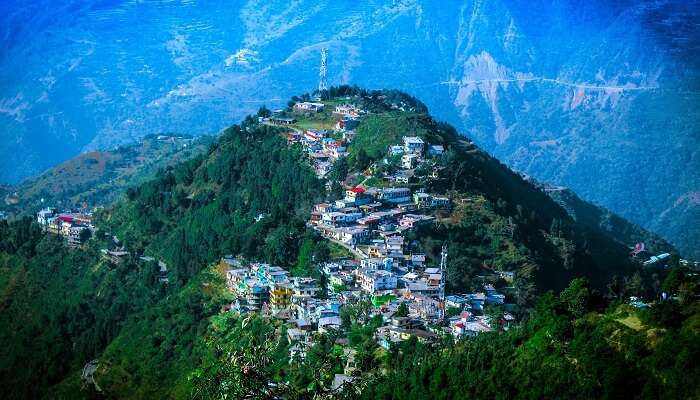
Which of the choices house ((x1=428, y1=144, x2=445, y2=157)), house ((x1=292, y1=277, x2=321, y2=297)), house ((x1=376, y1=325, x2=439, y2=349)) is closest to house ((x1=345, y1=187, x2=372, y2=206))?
house ((x1=428, y1=144, x2=445, y2=157))

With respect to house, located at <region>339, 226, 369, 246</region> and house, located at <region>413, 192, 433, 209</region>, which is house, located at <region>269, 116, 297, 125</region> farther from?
house, located at <region>339, 226, 369, 246</region>

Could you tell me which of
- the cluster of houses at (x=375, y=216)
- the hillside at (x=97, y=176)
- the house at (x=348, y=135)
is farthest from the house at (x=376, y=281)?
the hillside at (x=97, y=176)

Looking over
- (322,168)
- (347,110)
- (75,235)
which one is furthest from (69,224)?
(347,110)

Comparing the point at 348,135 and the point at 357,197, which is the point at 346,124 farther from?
the point at 357,197

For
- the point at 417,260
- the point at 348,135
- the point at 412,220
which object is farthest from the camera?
the point at 348,135

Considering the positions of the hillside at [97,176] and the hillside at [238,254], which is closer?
the hillside at [238,254]

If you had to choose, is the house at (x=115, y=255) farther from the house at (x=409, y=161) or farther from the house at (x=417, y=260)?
the house at (x=417, y=260)
